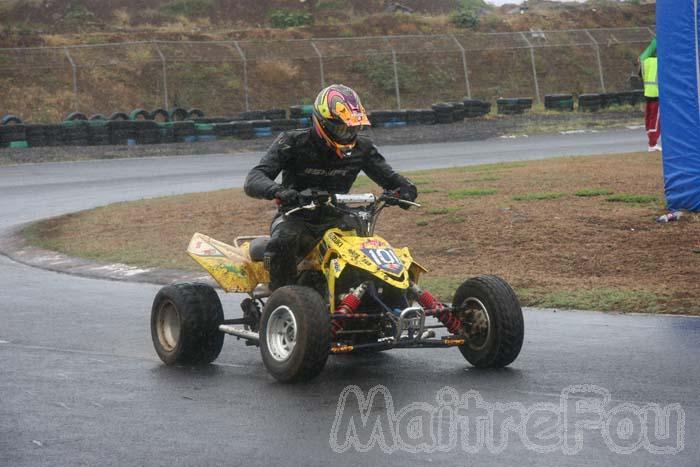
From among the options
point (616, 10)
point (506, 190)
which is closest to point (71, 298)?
point (506, 190)

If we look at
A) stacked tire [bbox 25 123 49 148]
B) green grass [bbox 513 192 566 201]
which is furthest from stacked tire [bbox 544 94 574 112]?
green grass [bbox 513 192 566 201]

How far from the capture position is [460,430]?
6.25m

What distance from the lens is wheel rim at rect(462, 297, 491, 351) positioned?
7.90 metres

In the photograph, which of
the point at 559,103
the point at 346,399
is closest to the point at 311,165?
the point at 346,399

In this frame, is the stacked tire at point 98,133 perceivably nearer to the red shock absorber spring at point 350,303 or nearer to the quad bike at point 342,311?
the quad bike at point 342,311

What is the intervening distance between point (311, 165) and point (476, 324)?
171cm

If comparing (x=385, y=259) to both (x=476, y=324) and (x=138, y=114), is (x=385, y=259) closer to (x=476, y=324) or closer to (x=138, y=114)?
(x=476, y=324)

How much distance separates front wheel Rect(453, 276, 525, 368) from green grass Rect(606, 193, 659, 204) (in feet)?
27.7

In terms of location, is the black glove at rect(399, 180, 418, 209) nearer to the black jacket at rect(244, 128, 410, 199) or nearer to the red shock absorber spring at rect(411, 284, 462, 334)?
the black jacket at rect(244, 128, 410, 199)

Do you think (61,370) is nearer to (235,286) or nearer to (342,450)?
(235,286)

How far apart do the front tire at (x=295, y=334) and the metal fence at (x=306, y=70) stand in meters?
32.3

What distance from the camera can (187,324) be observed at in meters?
8.32

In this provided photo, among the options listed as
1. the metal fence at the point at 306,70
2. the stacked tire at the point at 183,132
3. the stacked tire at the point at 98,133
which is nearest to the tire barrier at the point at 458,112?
the metal fence at the point at 306,70

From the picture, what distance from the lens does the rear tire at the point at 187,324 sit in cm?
837
